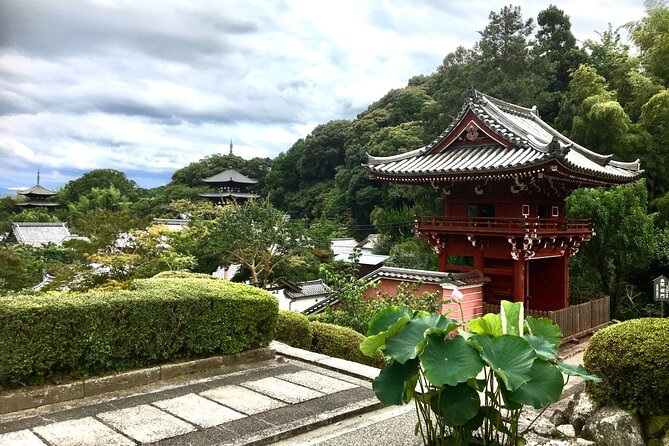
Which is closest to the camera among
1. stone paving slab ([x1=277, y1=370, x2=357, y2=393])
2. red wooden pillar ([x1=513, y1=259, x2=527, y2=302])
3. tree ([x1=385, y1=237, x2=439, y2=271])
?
stone paving slab ([x1=277, y1=370, x2=357, y2=393])

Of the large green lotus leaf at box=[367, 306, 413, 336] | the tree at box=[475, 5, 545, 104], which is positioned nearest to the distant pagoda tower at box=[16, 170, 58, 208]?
the tree at box=[475, 5, 545, 104]

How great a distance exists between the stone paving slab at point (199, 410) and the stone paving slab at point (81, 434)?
641 mm

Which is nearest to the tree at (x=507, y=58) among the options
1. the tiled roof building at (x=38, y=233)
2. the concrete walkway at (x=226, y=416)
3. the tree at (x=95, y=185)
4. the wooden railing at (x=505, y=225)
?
the wooden railing at (x=505, y=225)

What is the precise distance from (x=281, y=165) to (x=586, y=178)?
149 feet

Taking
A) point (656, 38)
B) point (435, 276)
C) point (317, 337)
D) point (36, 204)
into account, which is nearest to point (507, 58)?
point (656, 38)

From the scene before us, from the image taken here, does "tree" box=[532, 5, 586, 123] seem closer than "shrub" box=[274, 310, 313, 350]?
No

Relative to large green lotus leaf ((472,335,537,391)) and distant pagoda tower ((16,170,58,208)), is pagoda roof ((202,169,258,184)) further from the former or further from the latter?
large green lotus leaf ((472,335,537,391))

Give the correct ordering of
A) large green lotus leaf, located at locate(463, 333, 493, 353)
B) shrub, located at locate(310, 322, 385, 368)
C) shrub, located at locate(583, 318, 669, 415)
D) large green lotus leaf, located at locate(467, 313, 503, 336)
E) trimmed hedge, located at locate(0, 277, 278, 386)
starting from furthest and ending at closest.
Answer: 1. shrub, located at locate(310, 322, 385, 368)
2. trimmed hedge, located at locate(0, 277, 278, 386)
3. shrub, located at locate(583, 318, 669, 415)
4. large green lotus leaf, located at locate(467, 313, 503, 336)
5. large green lotus leaf, located at locate(463, 333, 493, 353)

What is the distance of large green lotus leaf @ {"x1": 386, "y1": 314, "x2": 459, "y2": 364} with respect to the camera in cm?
289

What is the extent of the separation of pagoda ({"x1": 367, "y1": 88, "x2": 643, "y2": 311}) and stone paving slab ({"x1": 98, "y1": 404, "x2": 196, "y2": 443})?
957cm

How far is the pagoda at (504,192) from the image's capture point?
1245 cm

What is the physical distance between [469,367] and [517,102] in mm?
28911

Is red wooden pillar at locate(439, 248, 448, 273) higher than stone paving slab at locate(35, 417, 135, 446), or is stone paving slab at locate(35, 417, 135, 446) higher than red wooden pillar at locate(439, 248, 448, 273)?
red wooden pillar at locate(439, 248, 448, 273)

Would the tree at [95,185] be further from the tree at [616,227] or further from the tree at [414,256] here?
the tree at [616,227]
